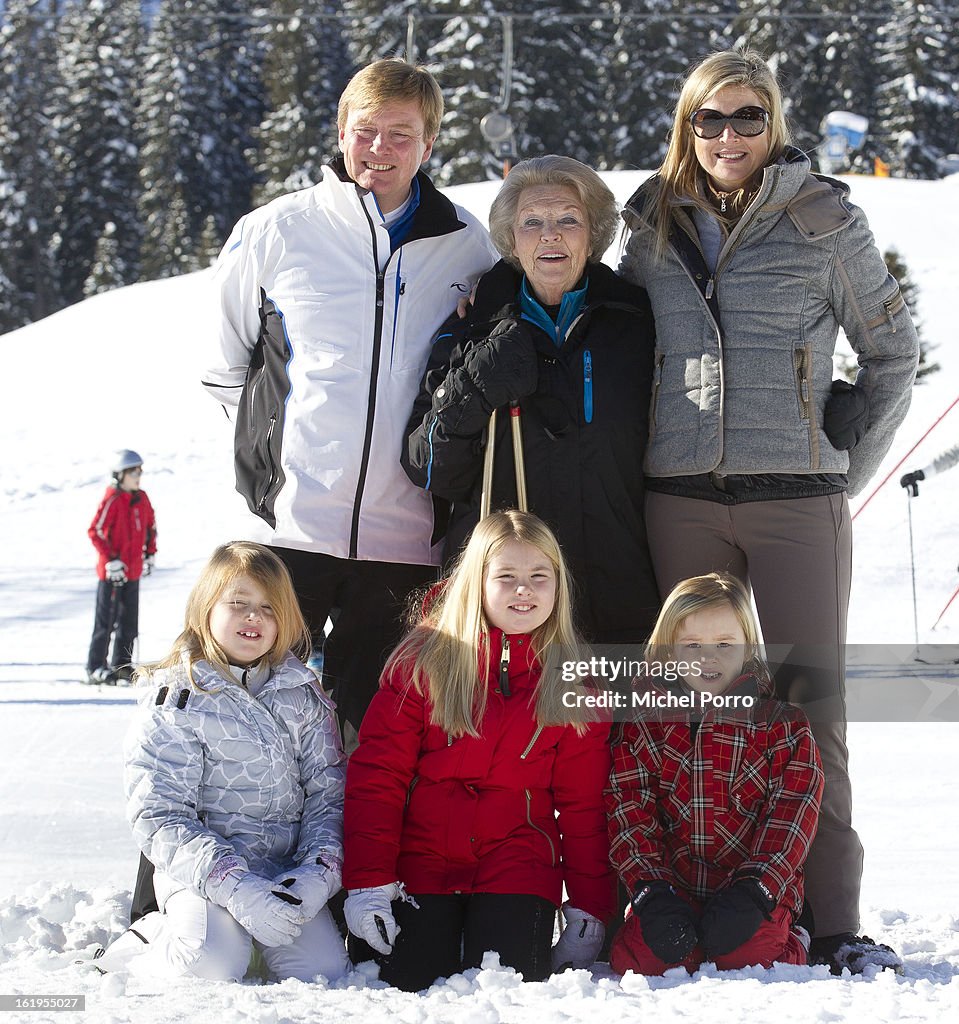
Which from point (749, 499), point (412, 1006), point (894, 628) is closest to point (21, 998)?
point (412, 1006)

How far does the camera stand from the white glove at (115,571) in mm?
7066

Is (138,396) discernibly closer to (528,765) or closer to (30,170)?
(528,765)

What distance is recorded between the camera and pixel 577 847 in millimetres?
2727

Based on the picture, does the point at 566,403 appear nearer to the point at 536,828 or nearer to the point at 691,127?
the point at 691,127

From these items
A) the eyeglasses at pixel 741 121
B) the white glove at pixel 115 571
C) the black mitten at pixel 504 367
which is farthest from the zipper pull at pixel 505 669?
the white glove at pixel 115 571

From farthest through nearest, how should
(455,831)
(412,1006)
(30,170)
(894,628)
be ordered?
(30,170), (894,628), (455,831), (412,1006)

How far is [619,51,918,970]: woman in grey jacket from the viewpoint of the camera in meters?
2.81

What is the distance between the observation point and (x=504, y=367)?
9.04 feet

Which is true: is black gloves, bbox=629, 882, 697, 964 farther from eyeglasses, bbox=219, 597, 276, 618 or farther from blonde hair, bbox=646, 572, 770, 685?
eyeglasses, bbox=219, 597, 276, 618

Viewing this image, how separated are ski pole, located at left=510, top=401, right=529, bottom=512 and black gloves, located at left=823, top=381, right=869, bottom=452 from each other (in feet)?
2.25

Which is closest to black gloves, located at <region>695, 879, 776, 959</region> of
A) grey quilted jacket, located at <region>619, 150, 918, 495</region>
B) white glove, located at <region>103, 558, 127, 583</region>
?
grey quilted jacket, located at <region>619, 150, 918, 495</region>

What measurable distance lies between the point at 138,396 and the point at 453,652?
47.0 ft

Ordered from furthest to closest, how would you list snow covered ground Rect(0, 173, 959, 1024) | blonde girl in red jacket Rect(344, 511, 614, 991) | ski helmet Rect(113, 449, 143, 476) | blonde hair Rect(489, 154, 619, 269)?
ski helmet Rect(113, 449, 143, 476), blonde hair Rect(489, 154, 619, 269), blonde girl in red jacket Rect(344, 511, 614, 991), snow covered ground Rect(0, 173, 959, 1024)

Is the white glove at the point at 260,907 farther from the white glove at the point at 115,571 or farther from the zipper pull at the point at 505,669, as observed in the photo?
the white glove at the point at 115,571
